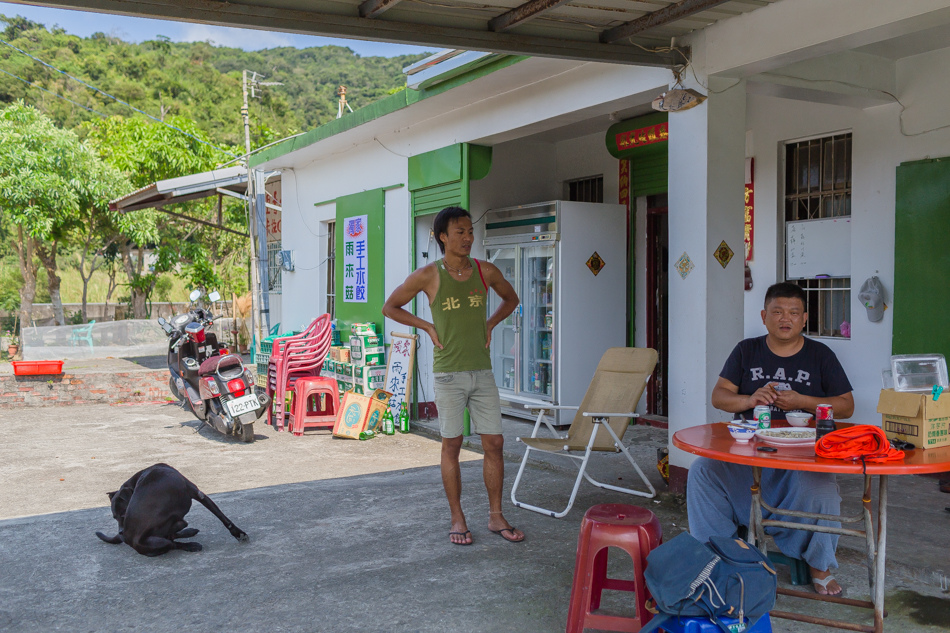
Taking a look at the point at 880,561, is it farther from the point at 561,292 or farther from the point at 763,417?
the point at 561,292

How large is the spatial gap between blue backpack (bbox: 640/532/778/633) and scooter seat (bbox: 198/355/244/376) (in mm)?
5923

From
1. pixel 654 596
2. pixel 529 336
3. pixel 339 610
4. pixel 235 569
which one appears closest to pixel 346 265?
pixel 529 336

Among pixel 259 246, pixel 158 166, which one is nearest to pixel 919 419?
pixel 259 246

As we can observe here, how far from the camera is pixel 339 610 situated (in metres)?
3.54

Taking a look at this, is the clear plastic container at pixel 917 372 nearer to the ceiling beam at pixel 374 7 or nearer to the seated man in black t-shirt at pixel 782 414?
the seated man in black t-shirt at pixel 782 414

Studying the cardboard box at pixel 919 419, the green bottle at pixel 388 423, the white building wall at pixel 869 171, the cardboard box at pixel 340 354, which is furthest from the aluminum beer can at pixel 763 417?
the cardboard box at pixel 340 354

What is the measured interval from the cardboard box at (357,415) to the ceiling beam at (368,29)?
166 inches

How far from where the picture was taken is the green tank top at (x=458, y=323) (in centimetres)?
451

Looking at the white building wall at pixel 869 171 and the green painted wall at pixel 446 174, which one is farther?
the green painted wall at pixel 446 174

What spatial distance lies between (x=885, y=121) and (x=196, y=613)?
218 inches

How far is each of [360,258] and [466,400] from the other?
5059mm

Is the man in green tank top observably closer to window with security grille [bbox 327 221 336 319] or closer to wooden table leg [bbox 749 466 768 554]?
wooden table leg [bbox 749 466 768 554]

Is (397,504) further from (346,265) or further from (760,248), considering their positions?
(346,265)

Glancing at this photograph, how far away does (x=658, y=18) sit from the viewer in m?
4.49
